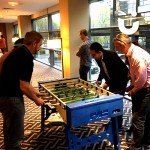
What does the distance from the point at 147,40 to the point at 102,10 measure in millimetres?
1797

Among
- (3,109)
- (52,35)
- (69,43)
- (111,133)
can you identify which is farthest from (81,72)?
(52,35)

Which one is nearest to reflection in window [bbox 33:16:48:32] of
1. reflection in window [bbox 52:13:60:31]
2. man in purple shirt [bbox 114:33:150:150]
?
reflection in window [bbox 52:13:60:31]

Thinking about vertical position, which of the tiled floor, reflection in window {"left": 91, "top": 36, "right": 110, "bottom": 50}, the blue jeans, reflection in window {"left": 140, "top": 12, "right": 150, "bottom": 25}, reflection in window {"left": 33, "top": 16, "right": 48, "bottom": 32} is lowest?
the tiled floor

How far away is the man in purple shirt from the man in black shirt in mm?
1011

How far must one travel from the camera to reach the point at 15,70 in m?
1.92

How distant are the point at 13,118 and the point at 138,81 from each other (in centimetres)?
140

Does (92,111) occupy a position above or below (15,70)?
below

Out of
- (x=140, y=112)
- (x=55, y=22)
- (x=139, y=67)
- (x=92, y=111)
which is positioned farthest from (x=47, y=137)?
(x=55, y=22)

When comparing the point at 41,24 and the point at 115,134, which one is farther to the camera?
the point at 41,24

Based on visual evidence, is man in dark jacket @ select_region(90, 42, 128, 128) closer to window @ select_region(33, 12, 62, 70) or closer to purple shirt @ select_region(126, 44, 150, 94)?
purple shirt @ select_region(126, 44, 150, 94)

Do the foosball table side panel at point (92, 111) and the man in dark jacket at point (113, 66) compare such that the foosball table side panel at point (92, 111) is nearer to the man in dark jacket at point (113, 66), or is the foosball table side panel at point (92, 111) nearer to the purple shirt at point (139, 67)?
the purple shirt at point (139, 67)

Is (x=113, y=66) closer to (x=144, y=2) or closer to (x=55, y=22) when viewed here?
(x=144, y=2)

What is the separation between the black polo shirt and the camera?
1912 millimetres

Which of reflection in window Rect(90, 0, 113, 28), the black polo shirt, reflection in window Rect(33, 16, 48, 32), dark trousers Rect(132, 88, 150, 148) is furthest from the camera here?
reflection in window Rect(33, 16, 48, 32)
